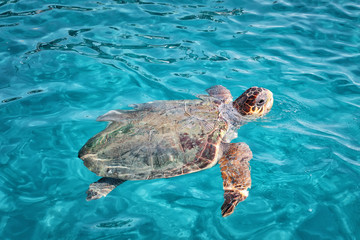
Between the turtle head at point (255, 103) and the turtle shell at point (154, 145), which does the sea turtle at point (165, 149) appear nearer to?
the turtle shell at point (154, 145)

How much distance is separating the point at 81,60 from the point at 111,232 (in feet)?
14.4

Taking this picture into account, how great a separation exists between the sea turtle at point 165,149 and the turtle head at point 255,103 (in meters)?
0.68

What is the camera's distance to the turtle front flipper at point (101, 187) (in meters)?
3.67

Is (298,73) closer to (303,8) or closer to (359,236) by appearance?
(359,236)

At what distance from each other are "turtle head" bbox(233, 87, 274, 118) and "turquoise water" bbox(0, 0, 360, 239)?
0.80 ft

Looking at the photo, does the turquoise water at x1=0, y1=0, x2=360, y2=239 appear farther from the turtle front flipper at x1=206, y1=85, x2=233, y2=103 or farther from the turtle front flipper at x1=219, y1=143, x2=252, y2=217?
the turtle front flipper at x1=206, y1=85, x2=233, y2=103

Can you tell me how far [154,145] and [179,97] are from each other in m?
1.94

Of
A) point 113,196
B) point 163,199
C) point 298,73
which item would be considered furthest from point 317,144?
point 113,196

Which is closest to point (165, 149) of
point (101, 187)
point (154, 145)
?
point (154, 145)

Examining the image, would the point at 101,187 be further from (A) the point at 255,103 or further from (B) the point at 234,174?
(A) the point at 255,103

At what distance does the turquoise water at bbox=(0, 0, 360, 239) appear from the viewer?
361 cm

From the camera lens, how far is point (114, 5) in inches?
353

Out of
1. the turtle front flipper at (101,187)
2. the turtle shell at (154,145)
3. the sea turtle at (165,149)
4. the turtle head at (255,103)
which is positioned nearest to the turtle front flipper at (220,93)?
the turtle head at (255,103)

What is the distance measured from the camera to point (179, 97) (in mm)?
5484
